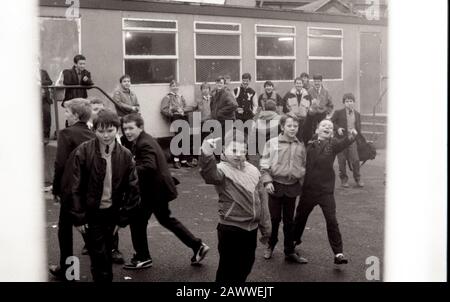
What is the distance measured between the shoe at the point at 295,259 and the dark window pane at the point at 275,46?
115 cm

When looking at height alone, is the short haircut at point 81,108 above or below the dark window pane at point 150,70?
below

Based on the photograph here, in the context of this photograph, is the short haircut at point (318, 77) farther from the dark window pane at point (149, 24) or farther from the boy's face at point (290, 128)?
the dark window pane at point (149, 24)

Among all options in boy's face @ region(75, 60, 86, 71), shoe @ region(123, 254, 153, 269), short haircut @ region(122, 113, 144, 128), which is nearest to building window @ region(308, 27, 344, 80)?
short haircut @ region(122, 113, 144, 128)

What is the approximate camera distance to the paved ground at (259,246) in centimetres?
330

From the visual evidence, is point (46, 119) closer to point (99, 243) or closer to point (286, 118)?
point (99, 243)

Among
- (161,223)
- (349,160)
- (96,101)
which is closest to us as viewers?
(96,101)

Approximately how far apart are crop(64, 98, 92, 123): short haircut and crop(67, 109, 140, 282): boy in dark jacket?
204 mm

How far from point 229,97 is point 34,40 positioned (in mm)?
1124

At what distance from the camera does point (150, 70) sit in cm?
356

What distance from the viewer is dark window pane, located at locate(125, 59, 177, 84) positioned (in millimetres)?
3508

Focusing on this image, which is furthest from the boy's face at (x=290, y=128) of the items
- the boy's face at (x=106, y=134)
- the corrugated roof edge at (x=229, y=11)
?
the boy's face at (x=106, y=134)

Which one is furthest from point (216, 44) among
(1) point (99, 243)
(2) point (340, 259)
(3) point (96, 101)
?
(2) point (340, 259)

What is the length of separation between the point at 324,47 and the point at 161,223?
136 centimetres

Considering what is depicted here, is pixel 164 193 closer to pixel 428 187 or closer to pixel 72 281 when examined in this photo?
pixel 72 281
